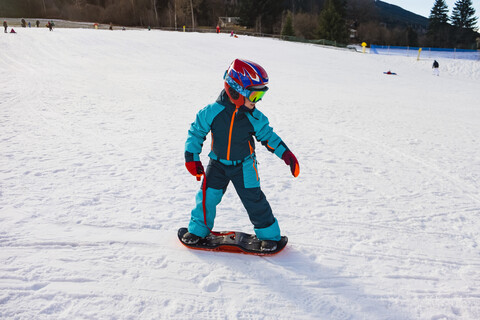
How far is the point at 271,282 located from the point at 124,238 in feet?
5.14

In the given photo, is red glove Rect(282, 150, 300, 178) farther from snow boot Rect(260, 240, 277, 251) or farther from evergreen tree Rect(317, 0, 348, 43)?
evergreen tree Rect(317, 0, 348, 43)

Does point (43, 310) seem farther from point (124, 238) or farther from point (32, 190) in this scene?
point (32, 190)

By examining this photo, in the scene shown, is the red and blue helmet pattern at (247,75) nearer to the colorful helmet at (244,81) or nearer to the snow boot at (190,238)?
the colorful helmet at (244,81)

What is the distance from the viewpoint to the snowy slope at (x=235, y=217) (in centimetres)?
261

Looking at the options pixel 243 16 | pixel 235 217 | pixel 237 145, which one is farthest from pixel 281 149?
pixel 243 16

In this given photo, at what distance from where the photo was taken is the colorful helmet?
274cm

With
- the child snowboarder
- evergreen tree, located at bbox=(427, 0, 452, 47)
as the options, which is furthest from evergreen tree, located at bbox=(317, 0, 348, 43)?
the child snowboarder

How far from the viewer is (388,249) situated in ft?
10.9

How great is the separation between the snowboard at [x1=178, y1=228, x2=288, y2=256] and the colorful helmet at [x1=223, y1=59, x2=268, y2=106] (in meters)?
1.39

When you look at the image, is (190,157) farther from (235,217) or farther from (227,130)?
(235,217)

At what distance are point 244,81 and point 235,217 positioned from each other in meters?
1.80

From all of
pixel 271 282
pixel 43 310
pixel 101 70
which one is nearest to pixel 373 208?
pixel 271 282

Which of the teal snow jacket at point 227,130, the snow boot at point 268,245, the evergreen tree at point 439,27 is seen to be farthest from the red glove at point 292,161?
the evergreen tree at point 439,27

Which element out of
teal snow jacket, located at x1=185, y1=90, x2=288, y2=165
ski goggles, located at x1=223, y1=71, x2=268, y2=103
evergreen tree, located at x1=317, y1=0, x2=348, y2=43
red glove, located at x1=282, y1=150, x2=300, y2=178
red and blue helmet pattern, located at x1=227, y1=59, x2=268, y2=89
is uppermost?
evergreen tree, located at x1=317, y1=0, x2=348, y2=43
